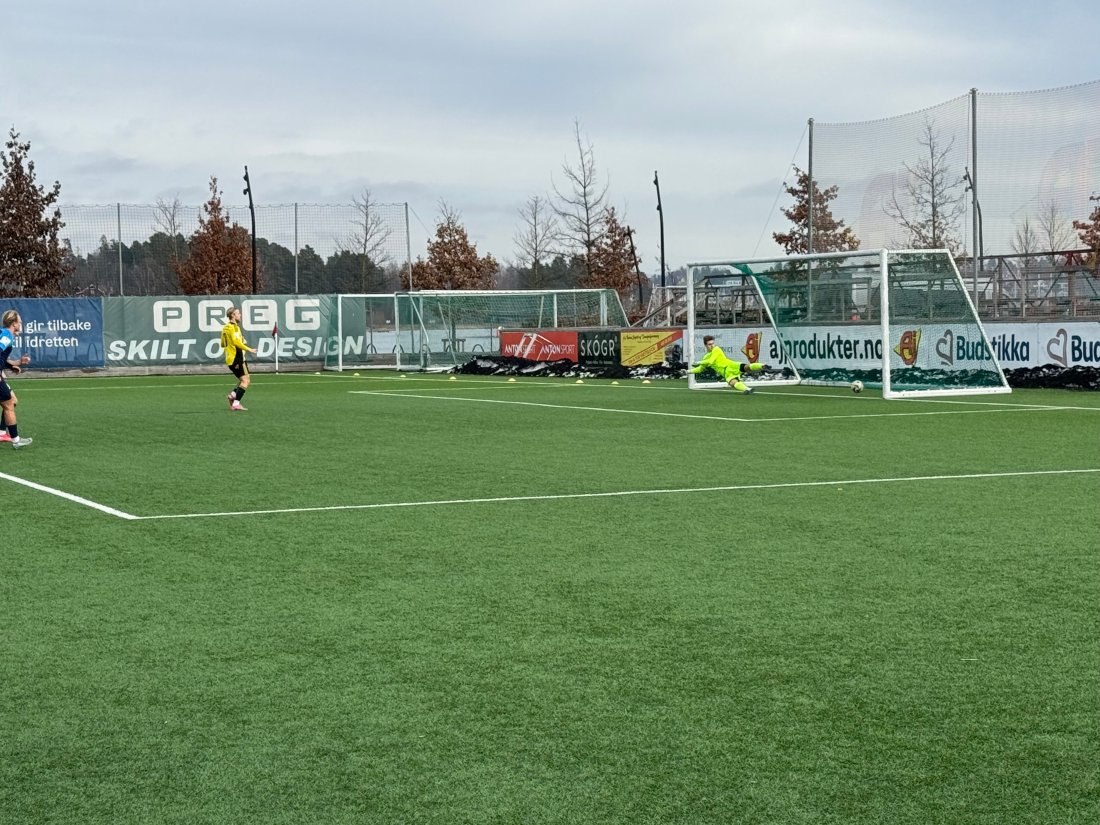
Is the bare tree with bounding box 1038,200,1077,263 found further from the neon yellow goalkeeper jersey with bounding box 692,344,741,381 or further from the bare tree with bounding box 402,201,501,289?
the bare tree with bounding box 402,201,501,289

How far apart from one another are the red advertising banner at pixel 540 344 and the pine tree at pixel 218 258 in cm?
1919

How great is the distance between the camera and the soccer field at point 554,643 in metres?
4.47

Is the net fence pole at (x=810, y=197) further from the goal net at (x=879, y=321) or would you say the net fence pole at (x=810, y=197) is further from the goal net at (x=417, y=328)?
the goal net at (x=417, y=328)

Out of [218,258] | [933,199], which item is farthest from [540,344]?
[218,258]

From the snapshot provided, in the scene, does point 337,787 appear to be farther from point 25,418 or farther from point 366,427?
point 25,418

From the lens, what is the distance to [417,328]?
1748 inches

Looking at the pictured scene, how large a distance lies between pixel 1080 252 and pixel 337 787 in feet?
87.3

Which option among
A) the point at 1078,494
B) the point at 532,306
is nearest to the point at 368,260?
the point at 532,306

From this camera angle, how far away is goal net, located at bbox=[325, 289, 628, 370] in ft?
144

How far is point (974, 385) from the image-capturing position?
25.6 m

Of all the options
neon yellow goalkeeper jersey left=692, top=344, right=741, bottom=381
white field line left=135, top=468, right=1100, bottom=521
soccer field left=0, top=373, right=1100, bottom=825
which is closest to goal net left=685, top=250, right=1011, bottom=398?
neon yellow goalkeeper jersey left=692, top=344, right=741, bottom=381

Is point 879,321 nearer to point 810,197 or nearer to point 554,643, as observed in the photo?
point 810,197

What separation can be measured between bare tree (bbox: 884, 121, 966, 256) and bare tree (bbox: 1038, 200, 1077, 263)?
1.52m

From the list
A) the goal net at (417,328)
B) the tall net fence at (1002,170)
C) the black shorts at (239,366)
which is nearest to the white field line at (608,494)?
the black shorts at (239,366)
